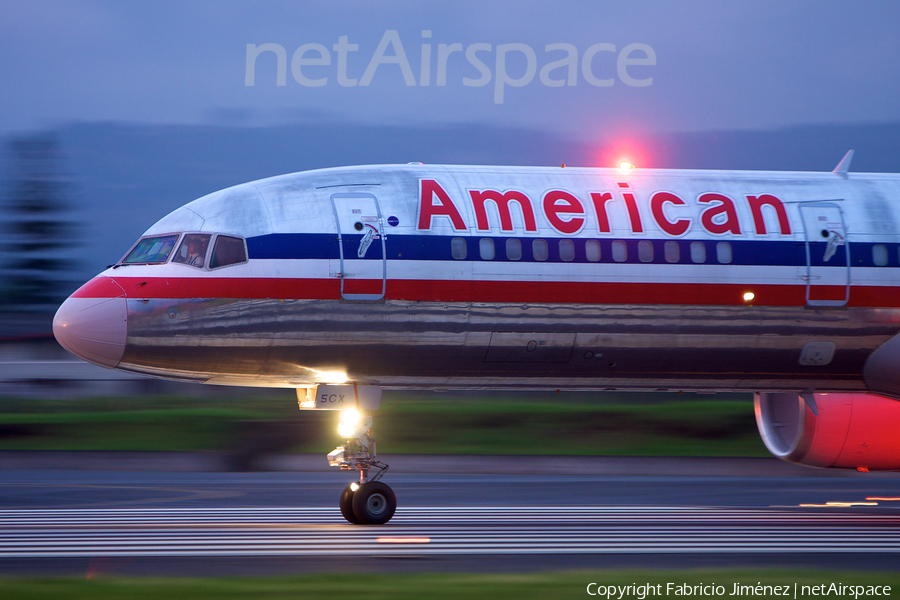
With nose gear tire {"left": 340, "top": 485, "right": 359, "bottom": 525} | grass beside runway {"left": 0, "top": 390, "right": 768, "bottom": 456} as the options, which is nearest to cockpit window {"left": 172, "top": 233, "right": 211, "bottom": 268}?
nose gear tire {"left": 340, "top": 485, "right": 359, "bottom": 525}

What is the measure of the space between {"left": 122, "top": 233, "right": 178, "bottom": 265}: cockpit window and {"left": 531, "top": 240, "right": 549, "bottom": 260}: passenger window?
15.3ft

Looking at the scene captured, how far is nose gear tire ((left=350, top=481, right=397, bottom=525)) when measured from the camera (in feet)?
44.8

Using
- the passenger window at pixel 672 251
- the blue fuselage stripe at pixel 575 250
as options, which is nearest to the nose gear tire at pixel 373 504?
the blue fuselage stripe at pixel 575 250

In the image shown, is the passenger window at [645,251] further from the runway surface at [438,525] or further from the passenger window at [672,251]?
the runway surface at [438,525]

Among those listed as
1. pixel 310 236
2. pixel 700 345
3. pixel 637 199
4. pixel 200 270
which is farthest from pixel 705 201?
pixel 200 270

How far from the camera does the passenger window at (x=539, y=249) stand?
13688 millimetres

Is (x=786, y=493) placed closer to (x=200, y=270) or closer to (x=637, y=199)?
(x=637, y=199)

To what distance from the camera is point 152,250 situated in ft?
44.8

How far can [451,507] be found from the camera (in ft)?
54.4

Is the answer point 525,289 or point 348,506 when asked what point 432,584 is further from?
point 525,289

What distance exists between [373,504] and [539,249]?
4.01 m

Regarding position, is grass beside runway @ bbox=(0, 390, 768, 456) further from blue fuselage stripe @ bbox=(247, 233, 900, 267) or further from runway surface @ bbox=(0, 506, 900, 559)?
blue fuselage stripe @ bbox=(247, 233, 900, 267)

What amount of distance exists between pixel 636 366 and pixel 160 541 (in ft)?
21.5

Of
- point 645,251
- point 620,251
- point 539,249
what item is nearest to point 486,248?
point 539,249
